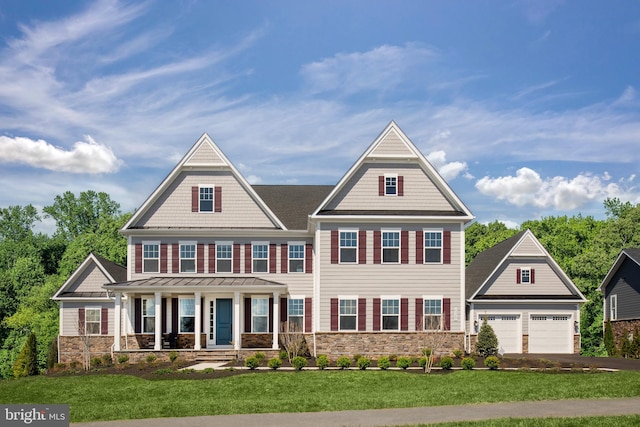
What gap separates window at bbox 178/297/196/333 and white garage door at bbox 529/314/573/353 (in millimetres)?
16388

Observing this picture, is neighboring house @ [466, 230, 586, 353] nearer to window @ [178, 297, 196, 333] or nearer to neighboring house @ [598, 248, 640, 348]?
neighboring house @ [598, 248, 640, 348]

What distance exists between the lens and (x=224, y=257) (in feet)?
106

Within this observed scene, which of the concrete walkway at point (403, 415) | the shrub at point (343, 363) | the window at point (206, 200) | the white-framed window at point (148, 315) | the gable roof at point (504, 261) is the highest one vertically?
the window at point (206, 200)

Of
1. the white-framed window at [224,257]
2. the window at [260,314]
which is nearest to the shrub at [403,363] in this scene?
the window at [260,314]

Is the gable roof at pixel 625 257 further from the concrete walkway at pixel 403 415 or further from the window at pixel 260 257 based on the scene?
the concrete walkway at pixel 403 415

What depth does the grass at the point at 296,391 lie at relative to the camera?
55.2 ft

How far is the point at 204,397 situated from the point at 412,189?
48.6ft

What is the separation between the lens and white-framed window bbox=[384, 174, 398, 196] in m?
30.4

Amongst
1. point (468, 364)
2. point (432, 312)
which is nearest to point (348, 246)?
point (432, 312)

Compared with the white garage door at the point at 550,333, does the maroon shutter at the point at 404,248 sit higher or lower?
higher

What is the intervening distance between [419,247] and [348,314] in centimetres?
425

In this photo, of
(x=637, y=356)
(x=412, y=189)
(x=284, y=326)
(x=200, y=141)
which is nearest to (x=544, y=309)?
(x=637, y=356)

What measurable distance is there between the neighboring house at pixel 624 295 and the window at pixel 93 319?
27098 millimetres

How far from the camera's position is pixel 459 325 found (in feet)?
97.8
